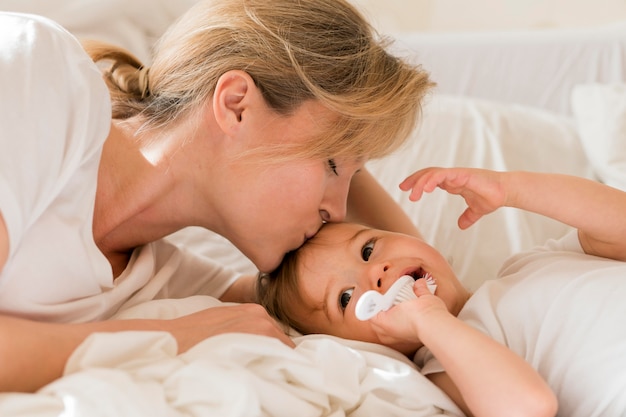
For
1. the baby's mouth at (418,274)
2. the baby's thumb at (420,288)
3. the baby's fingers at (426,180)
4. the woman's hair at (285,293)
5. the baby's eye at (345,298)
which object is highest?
the baby's fingers at (426,180)

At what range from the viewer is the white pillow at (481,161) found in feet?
5.34

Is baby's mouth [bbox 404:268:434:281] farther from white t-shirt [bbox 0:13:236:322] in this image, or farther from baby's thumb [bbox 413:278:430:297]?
white t-shirt [bbox 0:13:236:322]

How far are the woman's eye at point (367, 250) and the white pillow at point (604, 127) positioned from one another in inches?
27.7

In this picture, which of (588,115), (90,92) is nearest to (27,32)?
(90,92)

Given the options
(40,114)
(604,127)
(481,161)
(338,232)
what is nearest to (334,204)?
(338,232)

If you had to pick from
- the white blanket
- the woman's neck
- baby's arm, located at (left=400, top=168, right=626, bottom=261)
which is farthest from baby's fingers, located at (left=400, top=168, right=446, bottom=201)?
the woman's neck

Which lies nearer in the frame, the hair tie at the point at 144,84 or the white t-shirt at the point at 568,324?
the white t-shirt at the point at 568,324

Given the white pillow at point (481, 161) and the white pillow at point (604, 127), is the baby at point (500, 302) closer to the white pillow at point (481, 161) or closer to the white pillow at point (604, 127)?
the white pillow at point (481, 161)

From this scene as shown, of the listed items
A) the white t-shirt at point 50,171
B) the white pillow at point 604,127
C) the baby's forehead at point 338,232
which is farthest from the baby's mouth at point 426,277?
the white pillow at point 604,127

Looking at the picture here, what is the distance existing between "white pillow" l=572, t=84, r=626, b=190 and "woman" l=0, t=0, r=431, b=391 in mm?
679

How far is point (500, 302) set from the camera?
114 cm

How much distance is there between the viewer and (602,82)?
7.61 ft

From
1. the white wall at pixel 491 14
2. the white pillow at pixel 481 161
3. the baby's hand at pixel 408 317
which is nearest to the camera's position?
the baby's hand at pixel 408 317

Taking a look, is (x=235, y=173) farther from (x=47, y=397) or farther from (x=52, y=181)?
(x=47, y=397)
